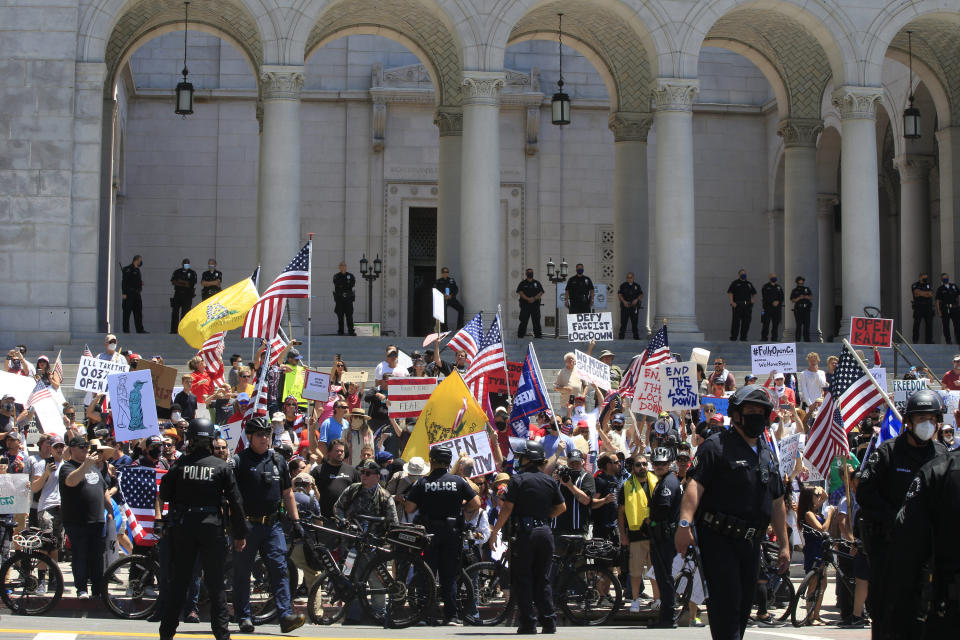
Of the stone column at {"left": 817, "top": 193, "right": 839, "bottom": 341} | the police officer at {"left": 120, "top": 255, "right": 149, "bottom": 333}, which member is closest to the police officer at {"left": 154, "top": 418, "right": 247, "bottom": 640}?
the police officer at {"left": 120, "top": 255, "right": 149, "bottom": 333}

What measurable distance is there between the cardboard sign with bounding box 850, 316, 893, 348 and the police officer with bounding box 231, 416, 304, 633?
42.8 feet

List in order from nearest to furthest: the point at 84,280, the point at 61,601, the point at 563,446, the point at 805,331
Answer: the point at 61,601 < the point at 563,446 < the point at 84,280 < the point at 805,331

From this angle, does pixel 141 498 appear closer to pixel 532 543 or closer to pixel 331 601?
pixel 331 601

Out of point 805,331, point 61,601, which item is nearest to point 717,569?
point 61,601

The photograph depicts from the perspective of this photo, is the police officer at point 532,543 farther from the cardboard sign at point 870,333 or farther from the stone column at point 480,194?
the stone column at point 480,194

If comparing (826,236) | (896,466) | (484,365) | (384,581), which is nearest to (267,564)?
(384,581)

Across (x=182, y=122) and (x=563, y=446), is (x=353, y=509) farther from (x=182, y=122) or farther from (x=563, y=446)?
(x=182, y=122)

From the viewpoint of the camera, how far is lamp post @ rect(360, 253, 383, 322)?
37.4 m

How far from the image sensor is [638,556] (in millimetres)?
15312

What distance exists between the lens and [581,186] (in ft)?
133

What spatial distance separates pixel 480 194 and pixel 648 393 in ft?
35.3

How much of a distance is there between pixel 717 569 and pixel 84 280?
21.2m

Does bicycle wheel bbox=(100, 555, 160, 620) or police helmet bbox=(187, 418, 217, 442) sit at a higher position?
police helmet bbox=(187, 418, 217, 442)

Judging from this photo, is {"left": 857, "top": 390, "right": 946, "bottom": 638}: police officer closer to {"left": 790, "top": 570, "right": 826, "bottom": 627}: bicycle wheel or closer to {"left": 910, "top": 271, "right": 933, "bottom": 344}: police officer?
{"left": 790, "top": 570, "right": 826, "bottom": 627}: bicycle wheel
